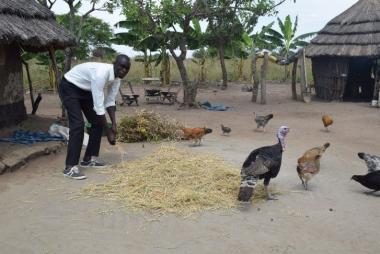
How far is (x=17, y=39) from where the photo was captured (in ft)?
25.7

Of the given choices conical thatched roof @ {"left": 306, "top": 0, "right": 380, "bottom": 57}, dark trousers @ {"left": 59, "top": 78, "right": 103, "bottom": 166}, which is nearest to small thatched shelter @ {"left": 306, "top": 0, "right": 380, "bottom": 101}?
conical thatched roof @ {"left": 306, "top": 0, "right": 380, "bottom": 57}

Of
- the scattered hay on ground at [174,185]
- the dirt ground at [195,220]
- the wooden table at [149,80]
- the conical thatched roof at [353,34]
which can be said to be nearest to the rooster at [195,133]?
the dirt ground at [195,220]

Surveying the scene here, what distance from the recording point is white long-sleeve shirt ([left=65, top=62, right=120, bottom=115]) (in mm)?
6098

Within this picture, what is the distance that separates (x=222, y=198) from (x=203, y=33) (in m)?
15.9

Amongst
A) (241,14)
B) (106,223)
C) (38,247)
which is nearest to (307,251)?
(106,223)

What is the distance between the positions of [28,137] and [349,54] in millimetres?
11942

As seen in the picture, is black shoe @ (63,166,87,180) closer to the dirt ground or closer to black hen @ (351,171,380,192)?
the dirt ground

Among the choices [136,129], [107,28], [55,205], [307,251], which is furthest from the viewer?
[107,28]

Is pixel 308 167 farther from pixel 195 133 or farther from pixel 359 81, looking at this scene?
pixel 359 81

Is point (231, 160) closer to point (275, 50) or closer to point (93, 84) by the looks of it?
point (93, 84)

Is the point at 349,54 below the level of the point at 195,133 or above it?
above

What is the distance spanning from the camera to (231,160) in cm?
739

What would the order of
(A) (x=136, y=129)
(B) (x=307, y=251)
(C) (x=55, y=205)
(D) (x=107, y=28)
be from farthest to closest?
1. (D) (x=107, y=28)
2. (A) (x=136, y=129)
3. (C) (x=55, y=205)
4. (B) (x=307, y=251)

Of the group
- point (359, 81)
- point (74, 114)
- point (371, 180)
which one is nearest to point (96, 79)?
point (74, 114)
